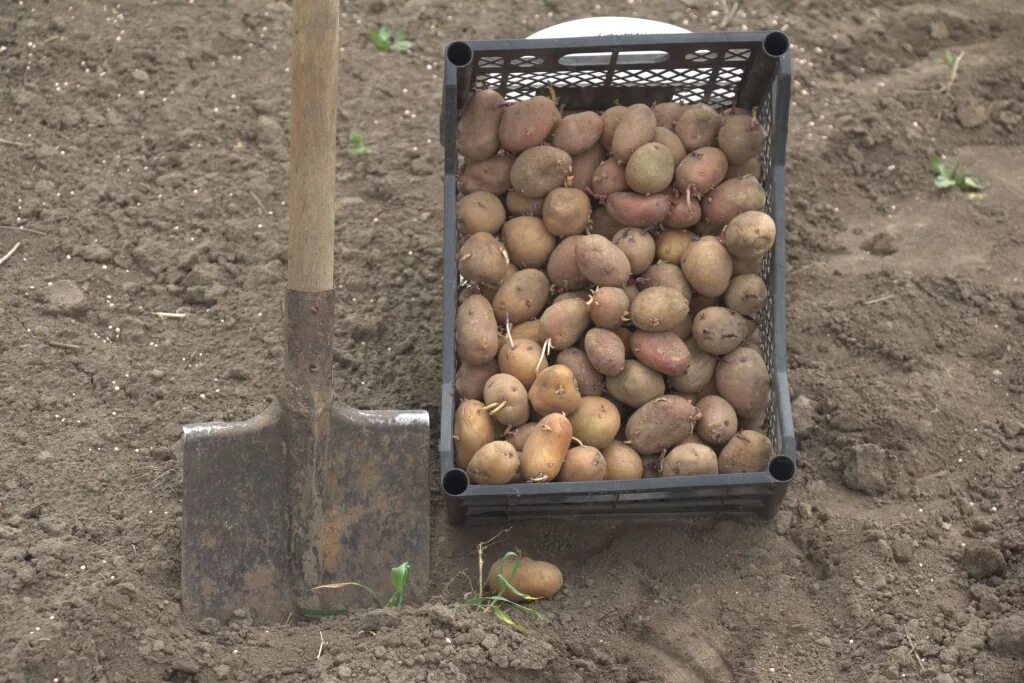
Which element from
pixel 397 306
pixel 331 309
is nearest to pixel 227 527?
pixel 331 309

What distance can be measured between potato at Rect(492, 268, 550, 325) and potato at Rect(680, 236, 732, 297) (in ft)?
1.07

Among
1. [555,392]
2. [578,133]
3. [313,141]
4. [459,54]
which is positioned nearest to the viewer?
[313,141]

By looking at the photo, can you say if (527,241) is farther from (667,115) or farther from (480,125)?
(667,115)

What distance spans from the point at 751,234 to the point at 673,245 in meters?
0.21

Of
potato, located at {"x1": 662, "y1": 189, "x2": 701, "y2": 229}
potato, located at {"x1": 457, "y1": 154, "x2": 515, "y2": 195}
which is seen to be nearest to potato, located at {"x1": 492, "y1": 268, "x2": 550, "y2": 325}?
potato, located at {"x1": 457, "y1": 154, "x2": 515, "y2": 195}

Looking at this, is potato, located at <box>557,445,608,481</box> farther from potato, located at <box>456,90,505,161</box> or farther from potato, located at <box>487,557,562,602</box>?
potato, located at <box>456,90,505,161</box>

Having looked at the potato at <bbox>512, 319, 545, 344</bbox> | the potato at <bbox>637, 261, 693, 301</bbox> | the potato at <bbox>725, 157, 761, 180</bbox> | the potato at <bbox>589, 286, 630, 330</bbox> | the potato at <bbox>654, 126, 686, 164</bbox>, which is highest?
the potato at <bbox>654, 126, 686, 164</bbox>

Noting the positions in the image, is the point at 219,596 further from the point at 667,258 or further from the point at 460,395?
the point at 667,258

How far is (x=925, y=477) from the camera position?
2.87 metres

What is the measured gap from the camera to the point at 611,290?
2727mm

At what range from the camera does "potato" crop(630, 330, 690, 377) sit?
106 inches

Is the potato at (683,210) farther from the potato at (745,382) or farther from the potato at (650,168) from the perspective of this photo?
the potato at (745,382)

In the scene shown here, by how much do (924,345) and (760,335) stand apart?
0.51m

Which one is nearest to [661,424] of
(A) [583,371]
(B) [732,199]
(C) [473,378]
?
(A) [583,371]
